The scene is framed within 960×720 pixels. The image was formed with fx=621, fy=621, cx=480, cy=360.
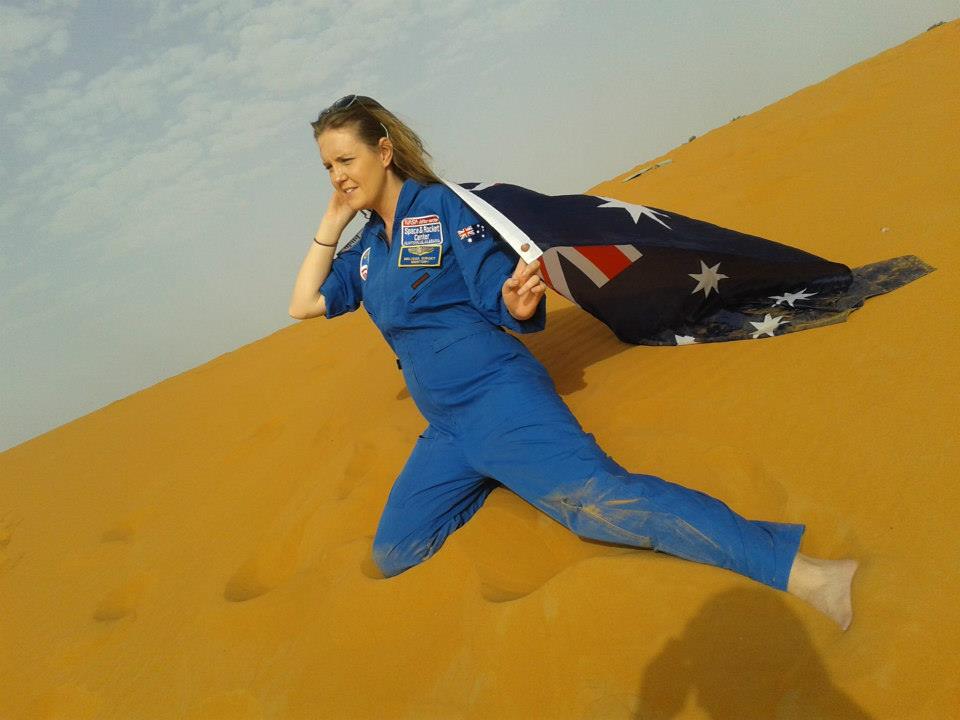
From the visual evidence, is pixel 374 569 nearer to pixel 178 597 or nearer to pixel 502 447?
pixel 502 447

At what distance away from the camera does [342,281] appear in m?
3.20

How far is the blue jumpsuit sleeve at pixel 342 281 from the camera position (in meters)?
3.17

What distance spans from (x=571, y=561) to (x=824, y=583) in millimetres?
838

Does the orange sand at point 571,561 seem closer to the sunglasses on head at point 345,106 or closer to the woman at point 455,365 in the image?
the woman at point 455,365

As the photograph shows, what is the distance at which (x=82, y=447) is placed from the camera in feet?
21.9

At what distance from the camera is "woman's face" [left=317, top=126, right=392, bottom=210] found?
2.77 metres

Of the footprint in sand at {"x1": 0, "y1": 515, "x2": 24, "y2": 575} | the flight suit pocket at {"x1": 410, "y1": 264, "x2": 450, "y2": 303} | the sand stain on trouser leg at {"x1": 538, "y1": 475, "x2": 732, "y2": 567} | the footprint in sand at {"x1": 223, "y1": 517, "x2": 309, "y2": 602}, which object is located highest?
the flight suit pocket at {"x1": 410, "y1": 264, "x2": 450, "y2": 303}

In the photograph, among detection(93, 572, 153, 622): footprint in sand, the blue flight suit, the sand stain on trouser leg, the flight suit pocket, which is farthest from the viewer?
detection(93, 572, 153, 622): footprint in sand


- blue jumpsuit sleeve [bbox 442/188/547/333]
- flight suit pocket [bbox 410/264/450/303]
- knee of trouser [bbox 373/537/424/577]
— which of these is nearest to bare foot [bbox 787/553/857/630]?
blue jumpsuit sleeve [bbox 442/188/547/333]

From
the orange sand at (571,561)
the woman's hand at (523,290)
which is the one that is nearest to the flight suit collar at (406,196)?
the woman's hand at (523,290)

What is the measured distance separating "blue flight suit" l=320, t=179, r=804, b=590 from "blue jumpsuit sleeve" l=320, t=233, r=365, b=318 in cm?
27

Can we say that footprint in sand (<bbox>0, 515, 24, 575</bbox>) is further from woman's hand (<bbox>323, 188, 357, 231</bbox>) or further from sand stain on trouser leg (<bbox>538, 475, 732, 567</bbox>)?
sand stain on trouser leg (<bbox>538, 475, 732, 567</bbox>)

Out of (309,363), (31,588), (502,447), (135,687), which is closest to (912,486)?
(502,447)

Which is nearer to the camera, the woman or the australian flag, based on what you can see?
the woman
